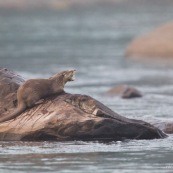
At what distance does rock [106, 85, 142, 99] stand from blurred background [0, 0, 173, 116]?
0.21 metres

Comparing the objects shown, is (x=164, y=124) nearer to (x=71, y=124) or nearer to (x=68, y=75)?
(x=68, y=75)

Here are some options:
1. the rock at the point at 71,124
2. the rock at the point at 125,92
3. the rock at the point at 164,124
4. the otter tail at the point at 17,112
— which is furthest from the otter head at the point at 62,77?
the rock at the point at 125,92

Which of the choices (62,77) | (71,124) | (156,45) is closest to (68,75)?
(62,77)

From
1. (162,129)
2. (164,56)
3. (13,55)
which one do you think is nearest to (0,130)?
(162,129)

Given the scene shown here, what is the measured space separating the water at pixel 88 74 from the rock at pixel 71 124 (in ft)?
0.50

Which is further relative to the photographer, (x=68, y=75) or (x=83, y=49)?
(x=83, y=49)

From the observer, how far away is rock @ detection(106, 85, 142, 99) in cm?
2210

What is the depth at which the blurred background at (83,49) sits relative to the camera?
982 inches

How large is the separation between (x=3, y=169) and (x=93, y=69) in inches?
696

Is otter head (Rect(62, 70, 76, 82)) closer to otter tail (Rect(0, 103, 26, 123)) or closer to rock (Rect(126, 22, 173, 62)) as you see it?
otter tail (Rect(0, 103, 26, 123))

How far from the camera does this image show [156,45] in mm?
32719

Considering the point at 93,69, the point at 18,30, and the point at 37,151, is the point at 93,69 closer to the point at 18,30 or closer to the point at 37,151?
the point at 37,151

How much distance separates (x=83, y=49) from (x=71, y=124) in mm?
25926

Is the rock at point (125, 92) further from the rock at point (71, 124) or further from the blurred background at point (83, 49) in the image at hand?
the rock at point (71, 124)
